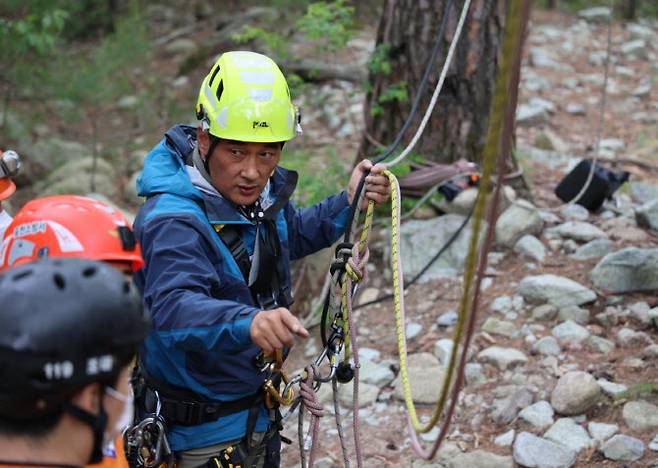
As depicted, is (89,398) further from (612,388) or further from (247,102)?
(612,388)

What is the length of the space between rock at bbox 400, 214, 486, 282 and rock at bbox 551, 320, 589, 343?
1.02 meters

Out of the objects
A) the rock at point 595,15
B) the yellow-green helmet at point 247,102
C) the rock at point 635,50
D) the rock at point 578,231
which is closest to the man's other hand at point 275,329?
the yellow-green helmet at point 247,102

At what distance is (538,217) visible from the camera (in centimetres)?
586

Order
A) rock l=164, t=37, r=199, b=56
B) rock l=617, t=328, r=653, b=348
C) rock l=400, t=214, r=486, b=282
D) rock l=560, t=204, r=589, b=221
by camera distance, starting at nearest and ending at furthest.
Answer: rock l=617, t=328, r=653, b=348
rock l=400, t=214, r=486, b=282
rock l=560, t=204, r=589, b=221
rock l=164, t=37, r=199, b=56

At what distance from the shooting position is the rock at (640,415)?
3959 millimetres

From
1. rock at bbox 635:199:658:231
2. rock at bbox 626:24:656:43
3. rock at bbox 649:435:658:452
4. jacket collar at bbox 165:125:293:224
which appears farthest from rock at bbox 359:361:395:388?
rock at bbox 626:24:656:43

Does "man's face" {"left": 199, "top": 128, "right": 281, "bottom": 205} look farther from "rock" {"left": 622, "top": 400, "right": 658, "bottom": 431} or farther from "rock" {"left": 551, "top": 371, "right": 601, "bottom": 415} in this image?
"rock" {"left": 622, "top": 400, "right": 658, "bottom": 431}

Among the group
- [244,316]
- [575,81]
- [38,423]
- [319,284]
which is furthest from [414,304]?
[575,81]

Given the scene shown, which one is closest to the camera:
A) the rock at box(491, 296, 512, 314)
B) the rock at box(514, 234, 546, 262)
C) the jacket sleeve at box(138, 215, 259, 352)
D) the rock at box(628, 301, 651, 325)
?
the jacket sleeve at box(138, 215, 259, 352)

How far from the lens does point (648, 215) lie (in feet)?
18.6

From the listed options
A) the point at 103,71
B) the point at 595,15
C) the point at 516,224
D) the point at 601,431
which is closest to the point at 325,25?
the point at 516,224

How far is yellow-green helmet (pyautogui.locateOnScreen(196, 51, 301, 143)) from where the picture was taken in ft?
9.41

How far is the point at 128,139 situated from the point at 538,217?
640 centimetres

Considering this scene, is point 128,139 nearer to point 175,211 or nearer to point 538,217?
point 538,217
